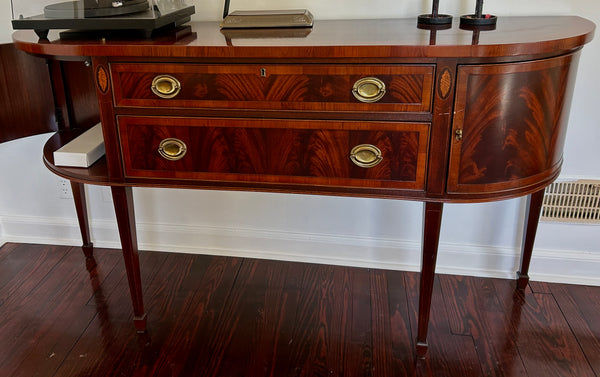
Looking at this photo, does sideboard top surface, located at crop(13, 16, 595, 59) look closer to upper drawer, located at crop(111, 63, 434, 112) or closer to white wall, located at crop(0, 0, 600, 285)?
upper drawer, located at crop(111, 63, 434, 112)

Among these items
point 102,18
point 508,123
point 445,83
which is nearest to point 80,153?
point 102,18

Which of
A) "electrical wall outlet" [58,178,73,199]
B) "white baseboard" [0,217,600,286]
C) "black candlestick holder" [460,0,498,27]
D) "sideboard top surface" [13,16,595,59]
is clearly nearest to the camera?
"sideboard top surface" [13,16,595,59]

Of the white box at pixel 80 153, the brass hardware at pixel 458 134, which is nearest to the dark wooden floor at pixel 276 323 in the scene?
the white box at pixel 80 153

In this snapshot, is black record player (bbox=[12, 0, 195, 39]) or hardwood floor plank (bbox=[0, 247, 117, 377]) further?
hardwood floor plank (bbox=[0, 247, 117, 377])

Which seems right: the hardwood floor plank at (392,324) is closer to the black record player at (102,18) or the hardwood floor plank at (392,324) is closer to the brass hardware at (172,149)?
the brass hardware at (172,149)

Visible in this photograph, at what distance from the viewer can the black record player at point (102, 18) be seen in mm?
1272

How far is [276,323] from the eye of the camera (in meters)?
1.65

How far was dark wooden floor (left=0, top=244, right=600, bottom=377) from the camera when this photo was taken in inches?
58.2

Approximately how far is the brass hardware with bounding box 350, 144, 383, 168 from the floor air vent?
31.2 inches

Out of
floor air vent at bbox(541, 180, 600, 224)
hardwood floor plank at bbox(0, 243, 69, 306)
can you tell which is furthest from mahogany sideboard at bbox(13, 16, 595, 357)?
hardwood floor plank at bbox(0, 243, 69, 306)

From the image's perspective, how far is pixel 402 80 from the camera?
1.16 meters

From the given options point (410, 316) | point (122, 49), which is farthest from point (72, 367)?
point (410, 316)

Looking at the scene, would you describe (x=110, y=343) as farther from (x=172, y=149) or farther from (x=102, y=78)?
(x=102, y=78)

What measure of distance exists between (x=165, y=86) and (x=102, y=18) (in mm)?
242
